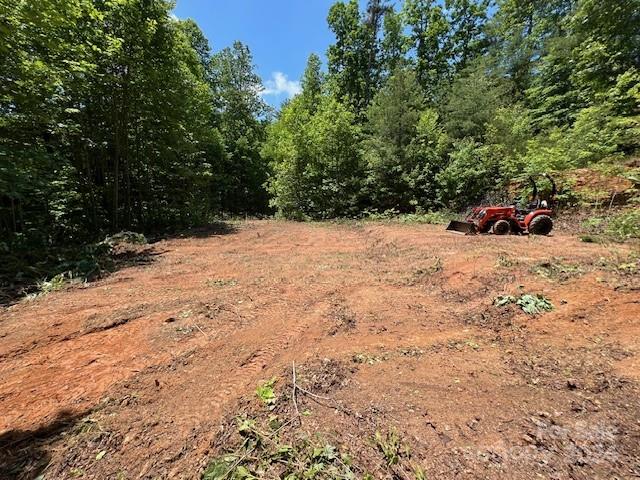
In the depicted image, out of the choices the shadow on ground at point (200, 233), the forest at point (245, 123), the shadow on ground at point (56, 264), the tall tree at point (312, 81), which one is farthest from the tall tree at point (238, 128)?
A: the shadow on ground at point (56, 264)

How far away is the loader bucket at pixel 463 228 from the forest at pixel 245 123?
453 cm

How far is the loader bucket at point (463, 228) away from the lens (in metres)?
7.68

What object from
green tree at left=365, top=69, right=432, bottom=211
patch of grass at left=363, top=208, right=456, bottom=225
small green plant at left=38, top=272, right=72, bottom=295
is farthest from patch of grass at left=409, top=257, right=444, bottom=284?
green tree at left=365, top=69, right=432, bottom=211

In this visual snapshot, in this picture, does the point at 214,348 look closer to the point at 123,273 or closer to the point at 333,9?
the point at 123,273

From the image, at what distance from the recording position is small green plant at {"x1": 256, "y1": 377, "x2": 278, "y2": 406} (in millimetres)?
2223

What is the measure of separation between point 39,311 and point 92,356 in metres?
1.88

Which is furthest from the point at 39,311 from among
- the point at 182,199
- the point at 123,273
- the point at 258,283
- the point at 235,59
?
the point at 235,59


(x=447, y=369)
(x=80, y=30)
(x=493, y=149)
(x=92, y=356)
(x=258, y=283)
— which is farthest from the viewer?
(x=493, y=149)

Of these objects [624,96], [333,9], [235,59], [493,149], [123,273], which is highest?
[333,9]

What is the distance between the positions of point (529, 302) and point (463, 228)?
4.84 m

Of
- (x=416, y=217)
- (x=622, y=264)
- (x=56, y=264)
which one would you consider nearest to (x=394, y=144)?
(x=416, y=217)

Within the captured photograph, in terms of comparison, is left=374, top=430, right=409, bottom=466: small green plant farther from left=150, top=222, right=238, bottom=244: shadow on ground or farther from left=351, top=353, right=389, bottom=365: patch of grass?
left=150, top=222, right=238, bottom=244: shadow on ground

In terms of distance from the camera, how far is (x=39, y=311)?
13.4 ft

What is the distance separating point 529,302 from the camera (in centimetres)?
346
